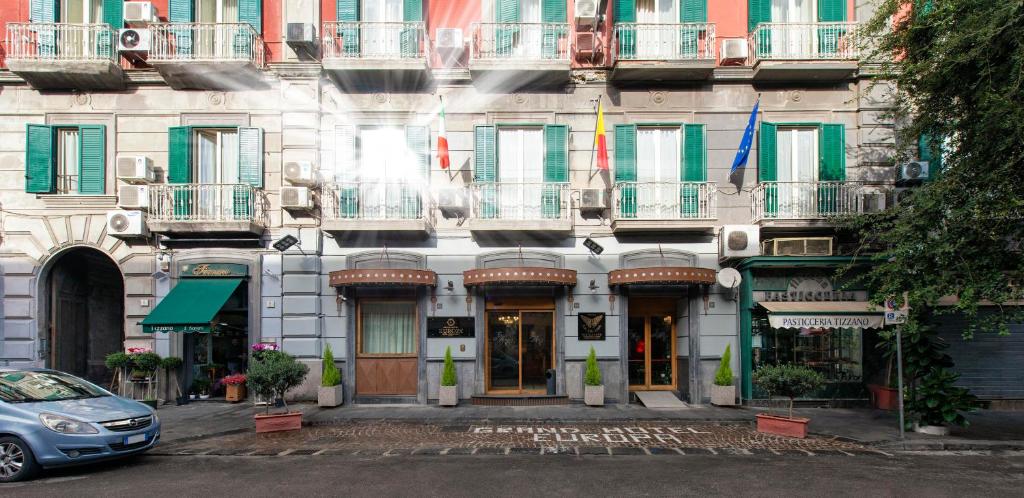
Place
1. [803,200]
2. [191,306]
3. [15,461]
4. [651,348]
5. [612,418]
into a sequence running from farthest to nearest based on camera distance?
1. [651,348]
2. [803,200]
3. [191,306]
4. [612,418]
5. [15,461]

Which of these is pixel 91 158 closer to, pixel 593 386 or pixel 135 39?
pixel 135 39

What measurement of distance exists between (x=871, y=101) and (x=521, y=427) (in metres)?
12.0

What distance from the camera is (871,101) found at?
52.3ft

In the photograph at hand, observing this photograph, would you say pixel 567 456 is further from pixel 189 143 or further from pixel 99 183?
pixel 99 183

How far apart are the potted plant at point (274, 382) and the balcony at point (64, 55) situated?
28.6 ft

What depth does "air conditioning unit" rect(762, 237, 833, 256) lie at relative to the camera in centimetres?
1527

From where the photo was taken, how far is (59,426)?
345 inches

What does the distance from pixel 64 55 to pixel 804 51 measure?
60.6ft

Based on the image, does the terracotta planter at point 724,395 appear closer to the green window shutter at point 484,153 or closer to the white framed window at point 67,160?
the green window shutter at point 484,153

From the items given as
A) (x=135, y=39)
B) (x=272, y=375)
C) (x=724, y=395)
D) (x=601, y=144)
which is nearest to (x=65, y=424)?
(x=272, y=375)

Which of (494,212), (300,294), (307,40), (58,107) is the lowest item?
(300,294)

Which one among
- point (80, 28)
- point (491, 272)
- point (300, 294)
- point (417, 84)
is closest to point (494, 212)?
point (491, 272)

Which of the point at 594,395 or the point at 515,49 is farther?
the point at 515,49

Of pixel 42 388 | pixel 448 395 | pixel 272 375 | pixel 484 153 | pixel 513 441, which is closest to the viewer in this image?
pixel 42 388
